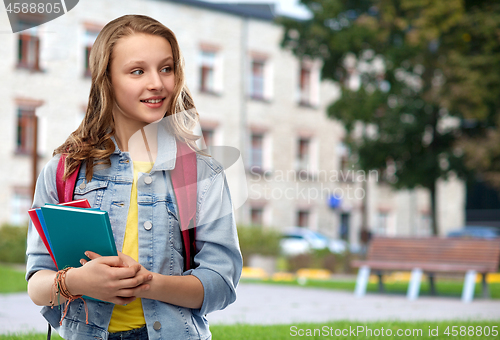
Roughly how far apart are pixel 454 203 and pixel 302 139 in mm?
10683

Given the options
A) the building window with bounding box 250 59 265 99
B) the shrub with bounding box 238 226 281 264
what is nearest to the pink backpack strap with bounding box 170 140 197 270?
the shrub with bounding box 238 226 281 264

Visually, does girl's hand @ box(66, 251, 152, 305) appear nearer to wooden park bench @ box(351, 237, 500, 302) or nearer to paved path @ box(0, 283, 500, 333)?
paved path @ box(0, 283, 500, 333)

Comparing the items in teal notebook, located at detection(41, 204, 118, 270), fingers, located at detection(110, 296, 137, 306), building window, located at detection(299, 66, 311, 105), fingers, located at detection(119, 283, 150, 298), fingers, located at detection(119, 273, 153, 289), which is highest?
building window, located at detection(299, 66, 311, 105)

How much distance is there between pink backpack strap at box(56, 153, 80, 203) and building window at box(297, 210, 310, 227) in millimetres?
29997

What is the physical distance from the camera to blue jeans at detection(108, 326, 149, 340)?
1.88 m

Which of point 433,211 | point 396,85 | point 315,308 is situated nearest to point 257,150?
point 433,211

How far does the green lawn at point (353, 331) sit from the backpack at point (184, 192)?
2907mm

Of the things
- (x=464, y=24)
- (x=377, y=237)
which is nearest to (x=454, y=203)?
(x=464, y=24)

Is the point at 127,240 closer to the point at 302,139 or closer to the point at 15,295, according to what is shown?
the point at 15,295

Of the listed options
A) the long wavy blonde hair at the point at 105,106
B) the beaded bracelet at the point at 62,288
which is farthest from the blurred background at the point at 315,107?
the beaded bracelet at the point at 62,288

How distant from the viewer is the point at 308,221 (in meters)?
32.0

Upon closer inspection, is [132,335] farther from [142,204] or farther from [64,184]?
[64,184]

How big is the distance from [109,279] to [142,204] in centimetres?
32

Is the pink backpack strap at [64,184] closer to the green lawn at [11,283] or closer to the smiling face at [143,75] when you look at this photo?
the smiling face at [143,75]
